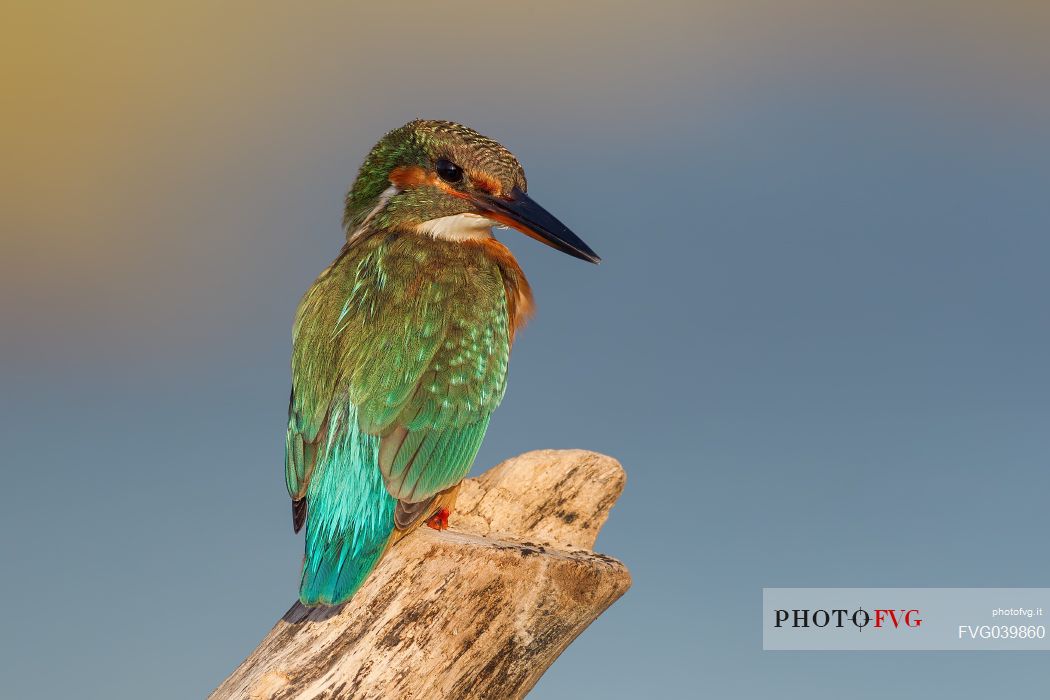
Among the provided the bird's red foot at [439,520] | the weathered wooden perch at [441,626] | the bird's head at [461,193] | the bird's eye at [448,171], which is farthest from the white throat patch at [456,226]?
the weathered wooden perch at [441,626]

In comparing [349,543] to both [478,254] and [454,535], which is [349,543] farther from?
[478,254]

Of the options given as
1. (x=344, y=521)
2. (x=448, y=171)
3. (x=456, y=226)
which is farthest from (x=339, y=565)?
(x=448, y=171)

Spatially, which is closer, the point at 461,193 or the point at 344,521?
the point at 344,521

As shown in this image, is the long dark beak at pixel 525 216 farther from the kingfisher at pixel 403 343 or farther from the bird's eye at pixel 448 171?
the bird's eye at pixel 448 171

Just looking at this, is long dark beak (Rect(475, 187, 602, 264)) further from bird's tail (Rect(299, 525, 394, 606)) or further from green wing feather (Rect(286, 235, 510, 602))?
bird's tail (Rect(299, 525, 394, 606))

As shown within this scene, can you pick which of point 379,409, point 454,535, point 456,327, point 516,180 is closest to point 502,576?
point 454,535

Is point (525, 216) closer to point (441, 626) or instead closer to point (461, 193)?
point (461, 193)

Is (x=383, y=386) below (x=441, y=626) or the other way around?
the other way around
